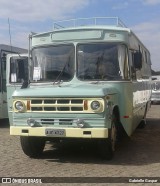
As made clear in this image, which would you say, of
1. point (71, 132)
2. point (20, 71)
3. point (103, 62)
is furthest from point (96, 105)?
point (20, 71)

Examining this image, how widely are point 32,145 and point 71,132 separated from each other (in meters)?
1.23

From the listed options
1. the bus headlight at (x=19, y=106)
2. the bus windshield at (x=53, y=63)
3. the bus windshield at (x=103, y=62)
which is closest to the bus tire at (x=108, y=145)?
the bus windshield at (x=103, y=62)

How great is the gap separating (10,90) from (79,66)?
13.0 ft

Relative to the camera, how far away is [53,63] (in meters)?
9.35

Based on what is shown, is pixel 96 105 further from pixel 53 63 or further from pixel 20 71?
pixel 20 71

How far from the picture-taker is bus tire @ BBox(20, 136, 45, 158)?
28.9 ft

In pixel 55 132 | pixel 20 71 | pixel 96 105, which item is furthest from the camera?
pixel 20 71

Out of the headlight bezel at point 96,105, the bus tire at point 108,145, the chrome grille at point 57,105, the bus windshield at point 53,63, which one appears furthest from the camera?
the bus windshield at point 53,63

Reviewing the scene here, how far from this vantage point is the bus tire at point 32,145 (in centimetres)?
880

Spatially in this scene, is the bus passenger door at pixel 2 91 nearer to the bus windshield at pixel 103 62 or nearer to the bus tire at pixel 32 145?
the bus tire at pixel 32 145

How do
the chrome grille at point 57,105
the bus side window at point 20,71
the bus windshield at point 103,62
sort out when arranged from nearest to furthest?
the chrome grille at point 57,105
the bus windshield at point 103,62
the bus side window at point 20,71

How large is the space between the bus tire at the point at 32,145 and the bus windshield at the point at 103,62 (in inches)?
66.0

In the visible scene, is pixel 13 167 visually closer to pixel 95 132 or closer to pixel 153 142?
pixel 95 132

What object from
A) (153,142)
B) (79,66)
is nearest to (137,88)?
(153,142)
